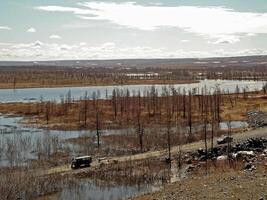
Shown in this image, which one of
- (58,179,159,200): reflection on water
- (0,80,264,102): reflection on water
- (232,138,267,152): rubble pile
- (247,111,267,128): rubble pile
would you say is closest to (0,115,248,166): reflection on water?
(247,111,267,128): rubble pile

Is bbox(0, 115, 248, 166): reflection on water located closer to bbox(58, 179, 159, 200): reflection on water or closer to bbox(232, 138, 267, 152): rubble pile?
bbox(58, 179, 159, 200): reflection on water

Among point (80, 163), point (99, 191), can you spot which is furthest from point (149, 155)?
point (99, 191)

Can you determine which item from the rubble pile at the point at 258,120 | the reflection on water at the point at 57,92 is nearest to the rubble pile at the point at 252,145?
the rubble pile at the point at 258,120

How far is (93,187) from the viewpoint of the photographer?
125ft

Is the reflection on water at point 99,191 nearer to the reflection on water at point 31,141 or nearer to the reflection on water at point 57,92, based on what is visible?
the reflection on water at point 31,141

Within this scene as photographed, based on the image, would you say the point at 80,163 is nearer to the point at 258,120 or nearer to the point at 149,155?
the point at 149,155

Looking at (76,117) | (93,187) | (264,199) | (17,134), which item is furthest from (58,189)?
(76,117)

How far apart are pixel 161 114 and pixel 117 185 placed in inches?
1915

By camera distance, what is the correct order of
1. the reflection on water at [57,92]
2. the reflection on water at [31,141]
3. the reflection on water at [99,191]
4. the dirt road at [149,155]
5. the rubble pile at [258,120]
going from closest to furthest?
1. the reflection on water at [99,191]
2. the dirt road at [149,155]
3. the reflection on water at [31,141]
4. the rubble pile at [258,120]
5. the reflection on water at [57,92]

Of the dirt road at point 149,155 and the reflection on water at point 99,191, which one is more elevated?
the dirt road at point 149,155

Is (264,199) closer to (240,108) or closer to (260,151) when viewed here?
(260,151)

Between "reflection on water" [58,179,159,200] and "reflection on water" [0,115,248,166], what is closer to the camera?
"reflection on water" [58,179,159,200]

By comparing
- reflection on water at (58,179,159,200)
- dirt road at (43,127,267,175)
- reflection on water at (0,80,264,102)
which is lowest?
reflection on water at (58,179,159,200)

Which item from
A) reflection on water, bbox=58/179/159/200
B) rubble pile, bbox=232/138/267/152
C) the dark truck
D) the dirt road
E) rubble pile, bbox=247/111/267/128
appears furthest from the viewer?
rubble pile, bbox=247/111/267/128
